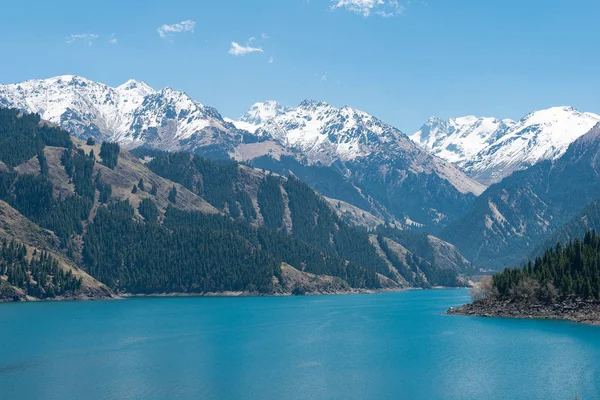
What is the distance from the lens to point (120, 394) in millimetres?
117062

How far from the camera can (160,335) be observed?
194 meters

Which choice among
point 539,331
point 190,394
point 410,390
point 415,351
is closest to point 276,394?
point 190,394

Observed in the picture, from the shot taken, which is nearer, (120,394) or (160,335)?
(120,394)

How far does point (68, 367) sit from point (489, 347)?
3240 inches

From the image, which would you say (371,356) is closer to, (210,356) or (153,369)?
(210,356)

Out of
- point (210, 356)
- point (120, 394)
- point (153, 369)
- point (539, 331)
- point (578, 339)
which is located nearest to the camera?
point (120, 394)

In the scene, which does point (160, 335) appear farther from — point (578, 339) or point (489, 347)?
point (578, 339)

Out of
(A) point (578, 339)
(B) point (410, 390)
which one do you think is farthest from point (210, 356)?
(A) point (578, 339)

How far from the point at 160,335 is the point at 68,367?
53.4 m

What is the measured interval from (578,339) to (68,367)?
105027 mm

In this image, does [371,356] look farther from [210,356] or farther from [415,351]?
[210,356]

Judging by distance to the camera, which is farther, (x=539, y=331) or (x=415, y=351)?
(x=539, y=331)

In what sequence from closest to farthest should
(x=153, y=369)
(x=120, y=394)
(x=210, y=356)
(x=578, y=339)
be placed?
(x=120, y=394) < (x=153, y=369) < (x=210, y=356) < (x=578, y=339)

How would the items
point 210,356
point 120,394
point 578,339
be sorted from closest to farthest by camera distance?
point 120,394 → point 210,356 → point 578,339
